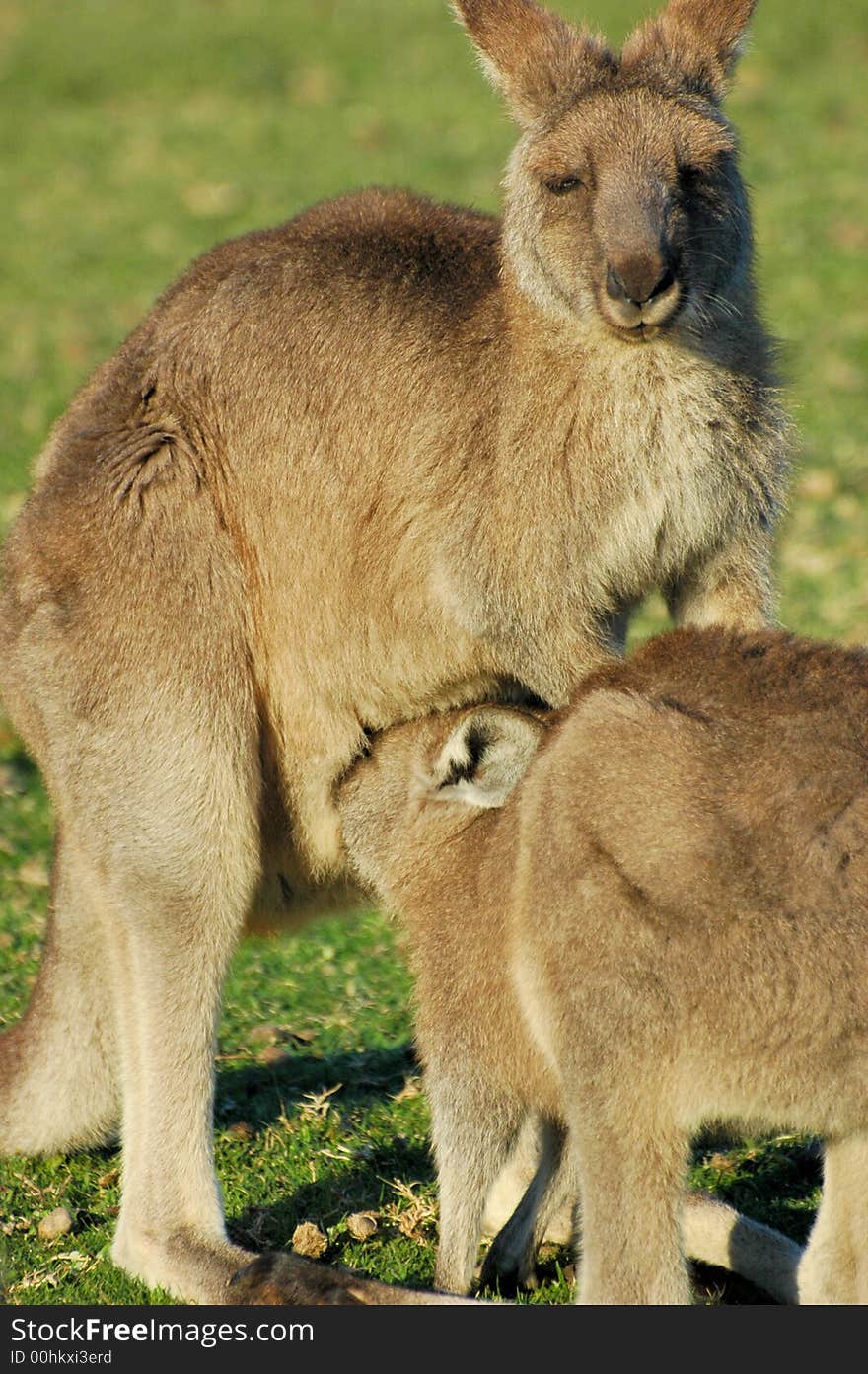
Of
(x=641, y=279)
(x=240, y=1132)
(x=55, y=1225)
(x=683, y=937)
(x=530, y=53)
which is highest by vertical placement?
(x=530, y=53)

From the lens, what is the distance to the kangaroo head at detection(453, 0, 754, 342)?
396 cm

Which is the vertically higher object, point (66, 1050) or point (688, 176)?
point (688, 176)

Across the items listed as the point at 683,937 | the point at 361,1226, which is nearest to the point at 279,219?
the point at 361,1226

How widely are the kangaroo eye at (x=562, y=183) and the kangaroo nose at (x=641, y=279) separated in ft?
1.20

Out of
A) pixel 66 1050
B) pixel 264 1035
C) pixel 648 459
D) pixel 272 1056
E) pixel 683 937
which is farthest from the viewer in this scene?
pixel 264 1035

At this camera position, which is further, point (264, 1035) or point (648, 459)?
point (264, 1035)

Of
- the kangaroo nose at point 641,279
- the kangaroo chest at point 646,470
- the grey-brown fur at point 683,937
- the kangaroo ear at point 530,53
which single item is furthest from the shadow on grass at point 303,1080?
the kangaroo ear at point 530,53

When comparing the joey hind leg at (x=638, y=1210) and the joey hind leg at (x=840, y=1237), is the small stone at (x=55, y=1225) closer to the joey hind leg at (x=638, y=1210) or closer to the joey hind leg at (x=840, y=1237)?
the joey hind leg at (x=638, y=1210)

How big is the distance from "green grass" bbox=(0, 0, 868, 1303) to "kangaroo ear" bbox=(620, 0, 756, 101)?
28.5 inches

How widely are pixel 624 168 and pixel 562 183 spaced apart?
8.4 inches

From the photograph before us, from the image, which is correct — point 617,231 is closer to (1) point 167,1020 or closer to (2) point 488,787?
(2) point 488,787

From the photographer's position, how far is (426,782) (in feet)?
13.8

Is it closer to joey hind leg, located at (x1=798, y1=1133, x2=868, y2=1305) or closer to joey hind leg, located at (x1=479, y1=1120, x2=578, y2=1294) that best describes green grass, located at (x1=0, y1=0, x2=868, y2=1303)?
joey hind leg, located at (x1=479, y1=1120, x2=578, y2=1294)

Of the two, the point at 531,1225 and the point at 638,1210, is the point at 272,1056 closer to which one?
the point at 531,1225
